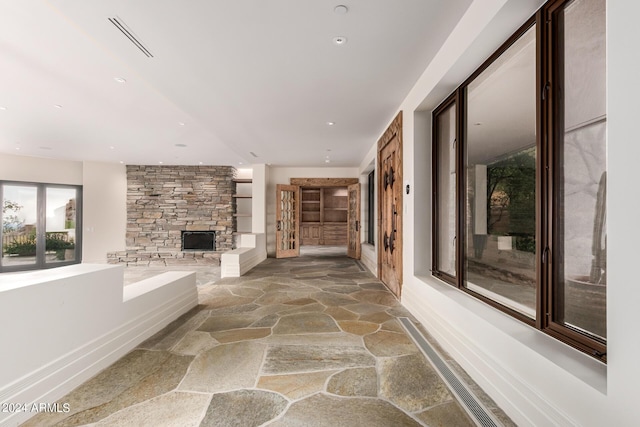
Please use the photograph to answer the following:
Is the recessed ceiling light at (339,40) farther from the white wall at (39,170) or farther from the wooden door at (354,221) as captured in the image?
the white wall at (39,170)

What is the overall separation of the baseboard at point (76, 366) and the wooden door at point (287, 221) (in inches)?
201

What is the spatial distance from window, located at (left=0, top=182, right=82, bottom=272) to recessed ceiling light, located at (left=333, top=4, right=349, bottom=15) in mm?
8768

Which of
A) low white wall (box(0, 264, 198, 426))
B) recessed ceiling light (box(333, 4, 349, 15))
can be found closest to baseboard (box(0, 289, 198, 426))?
low white wall (box(0, 264, 198, 426))

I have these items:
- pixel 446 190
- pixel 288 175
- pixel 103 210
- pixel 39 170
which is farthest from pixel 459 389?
pixel 39 170

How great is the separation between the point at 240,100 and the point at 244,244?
3.92m

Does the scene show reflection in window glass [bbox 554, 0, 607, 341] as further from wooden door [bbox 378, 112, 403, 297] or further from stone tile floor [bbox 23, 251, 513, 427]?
wooden door [bbox 378, 112, 403, 297]

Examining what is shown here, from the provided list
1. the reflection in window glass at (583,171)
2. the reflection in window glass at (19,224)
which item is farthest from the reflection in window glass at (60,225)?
the reflection in window glass at (583,171)

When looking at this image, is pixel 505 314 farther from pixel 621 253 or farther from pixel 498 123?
pixel 498 123

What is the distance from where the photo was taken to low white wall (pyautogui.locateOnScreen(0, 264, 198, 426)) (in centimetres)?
152

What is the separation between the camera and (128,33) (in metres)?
2.29

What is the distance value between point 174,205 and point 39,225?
Answer: 10.3 ft

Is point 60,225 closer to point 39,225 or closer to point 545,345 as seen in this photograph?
point 39,225

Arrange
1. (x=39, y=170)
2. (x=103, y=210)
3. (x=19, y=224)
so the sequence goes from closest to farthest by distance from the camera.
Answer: (x=19, y=224), (x=39, y=170), (x=103, y=210)

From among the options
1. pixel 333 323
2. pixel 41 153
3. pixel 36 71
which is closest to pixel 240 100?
pixel 36 71
